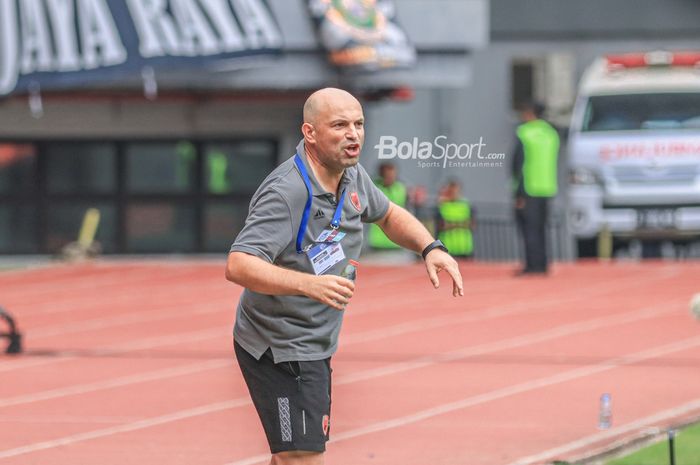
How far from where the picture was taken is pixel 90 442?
980 centimetres

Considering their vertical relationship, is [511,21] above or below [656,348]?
above

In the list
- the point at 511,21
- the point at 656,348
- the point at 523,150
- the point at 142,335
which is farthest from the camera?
the point at 511,21

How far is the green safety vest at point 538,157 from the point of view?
67.3 ft

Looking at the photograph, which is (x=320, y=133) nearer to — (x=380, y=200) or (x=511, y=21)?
(x=380, y=200)

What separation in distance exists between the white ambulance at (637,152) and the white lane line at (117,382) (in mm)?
11579

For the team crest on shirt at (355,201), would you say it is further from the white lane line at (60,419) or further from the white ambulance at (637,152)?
the white ambulance at (637,152)

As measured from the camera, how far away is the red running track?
31.8ft

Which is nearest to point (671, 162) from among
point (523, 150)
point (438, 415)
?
point (523, 150)

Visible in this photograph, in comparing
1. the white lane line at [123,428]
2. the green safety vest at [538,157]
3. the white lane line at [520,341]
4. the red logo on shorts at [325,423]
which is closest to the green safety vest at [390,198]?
the green safety vest at [538,157]

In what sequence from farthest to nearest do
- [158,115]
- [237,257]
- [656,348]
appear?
[158,115]
[656,348]
[237,257]

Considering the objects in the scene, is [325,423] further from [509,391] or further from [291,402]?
[509,391]

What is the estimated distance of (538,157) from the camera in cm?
2067

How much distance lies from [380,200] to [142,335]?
31.8 feet

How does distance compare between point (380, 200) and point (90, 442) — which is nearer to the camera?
point (380, 200)
